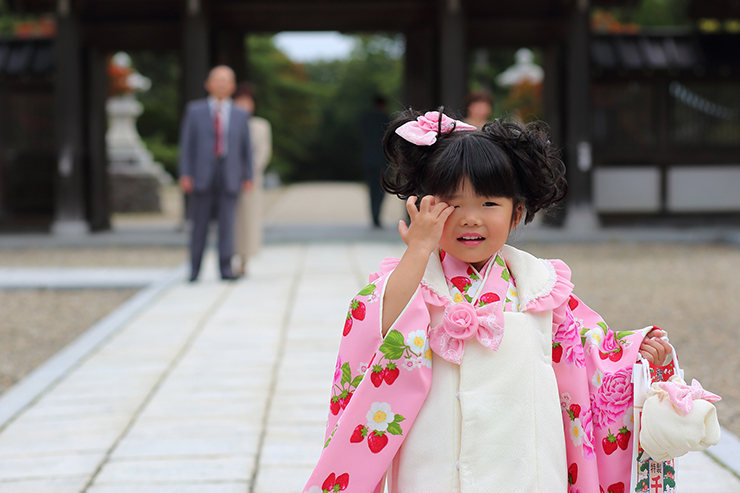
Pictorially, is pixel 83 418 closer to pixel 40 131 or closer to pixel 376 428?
pixel 376 428

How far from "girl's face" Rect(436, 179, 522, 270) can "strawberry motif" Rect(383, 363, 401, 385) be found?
25cm

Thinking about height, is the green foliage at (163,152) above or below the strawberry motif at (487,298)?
above

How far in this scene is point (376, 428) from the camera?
5.17ft

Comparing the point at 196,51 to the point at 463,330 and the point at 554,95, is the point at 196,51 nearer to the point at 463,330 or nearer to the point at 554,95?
the point at 554,95

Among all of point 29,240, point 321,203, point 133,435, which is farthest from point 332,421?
point 321,203

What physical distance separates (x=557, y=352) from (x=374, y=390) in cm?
38

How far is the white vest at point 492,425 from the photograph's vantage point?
1536 mm

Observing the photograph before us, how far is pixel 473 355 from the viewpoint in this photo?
1566 millimetres

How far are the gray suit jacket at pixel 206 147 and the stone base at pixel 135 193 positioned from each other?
32.0 ft

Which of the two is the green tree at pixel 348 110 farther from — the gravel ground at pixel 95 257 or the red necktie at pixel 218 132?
the red necktie at pixel 218 132

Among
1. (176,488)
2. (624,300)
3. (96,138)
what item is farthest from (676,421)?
(96,138)

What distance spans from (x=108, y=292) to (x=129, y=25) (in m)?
4.96

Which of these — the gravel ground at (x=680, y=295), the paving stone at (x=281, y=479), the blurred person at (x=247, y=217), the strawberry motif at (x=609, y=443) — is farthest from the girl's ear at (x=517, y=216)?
the blurred person at (x=247, y=217)

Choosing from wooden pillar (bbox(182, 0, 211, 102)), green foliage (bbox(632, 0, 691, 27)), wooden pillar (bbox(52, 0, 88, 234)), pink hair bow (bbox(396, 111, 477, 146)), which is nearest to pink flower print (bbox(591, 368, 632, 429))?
pink hair bow (bbox(396, 111, 477, 146))
